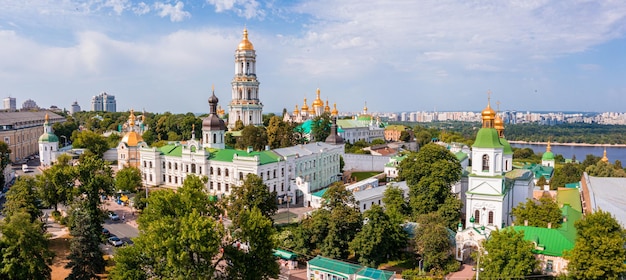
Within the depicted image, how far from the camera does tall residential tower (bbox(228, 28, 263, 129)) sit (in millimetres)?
64562

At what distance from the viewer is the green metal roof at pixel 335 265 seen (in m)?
19.8

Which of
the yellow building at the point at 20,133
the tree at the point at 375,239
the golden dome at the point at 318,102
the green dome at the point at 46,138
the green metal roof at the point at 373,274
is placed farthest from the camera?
the golden dome at the point at 318,102

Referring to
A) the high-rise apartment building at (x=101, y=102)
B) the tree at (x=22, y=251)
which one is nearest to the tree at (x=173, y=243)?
the tree at (x=22, y=251)

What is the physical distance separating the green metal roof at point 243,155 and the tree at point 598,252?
21.6 metres

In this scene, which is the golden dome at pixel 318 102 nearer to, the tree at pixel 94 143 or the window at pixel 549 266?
the tree at pixel 94 143

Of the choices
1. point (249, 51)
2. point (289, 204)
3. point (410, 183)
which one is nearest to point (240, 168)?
point (289, 204)

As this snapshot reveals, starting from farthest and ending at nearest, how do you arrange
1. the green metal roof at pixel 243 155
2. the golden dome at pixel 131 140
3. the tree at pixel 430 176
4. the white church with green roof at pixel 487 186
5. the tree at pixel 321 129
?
1. the tree at pixel 321 129
2. the golden dome at pixel 131 140
3. the green metal roof at pixel 243 155
4. the tree at pixel 430 176
5. the white church with green roof at pixel 487 186

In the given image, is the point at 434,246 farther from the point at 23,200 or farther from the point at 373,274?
the point at 23,200

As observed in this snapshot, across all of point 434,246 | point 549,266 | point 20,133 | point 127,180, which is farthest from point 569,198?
point 20,133

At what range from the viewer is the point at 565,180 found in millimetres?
41406

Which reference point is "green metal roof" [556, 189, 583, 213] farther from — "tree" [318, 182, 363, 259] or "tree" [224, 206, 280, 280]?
"tree" [224, 206, 280, 280]

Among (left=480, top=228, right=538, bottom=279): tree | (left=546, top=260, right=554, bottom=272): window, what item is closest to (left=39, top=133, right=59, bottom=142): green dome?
(left=480, top=228, right=538, bottom=279): tree

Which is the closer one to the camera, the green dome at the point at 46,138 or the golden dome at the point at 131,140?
the golden dome at the point at 131,140

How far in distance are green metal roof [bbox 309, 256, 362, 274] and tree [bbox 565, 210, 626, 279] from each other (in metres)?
8.50
